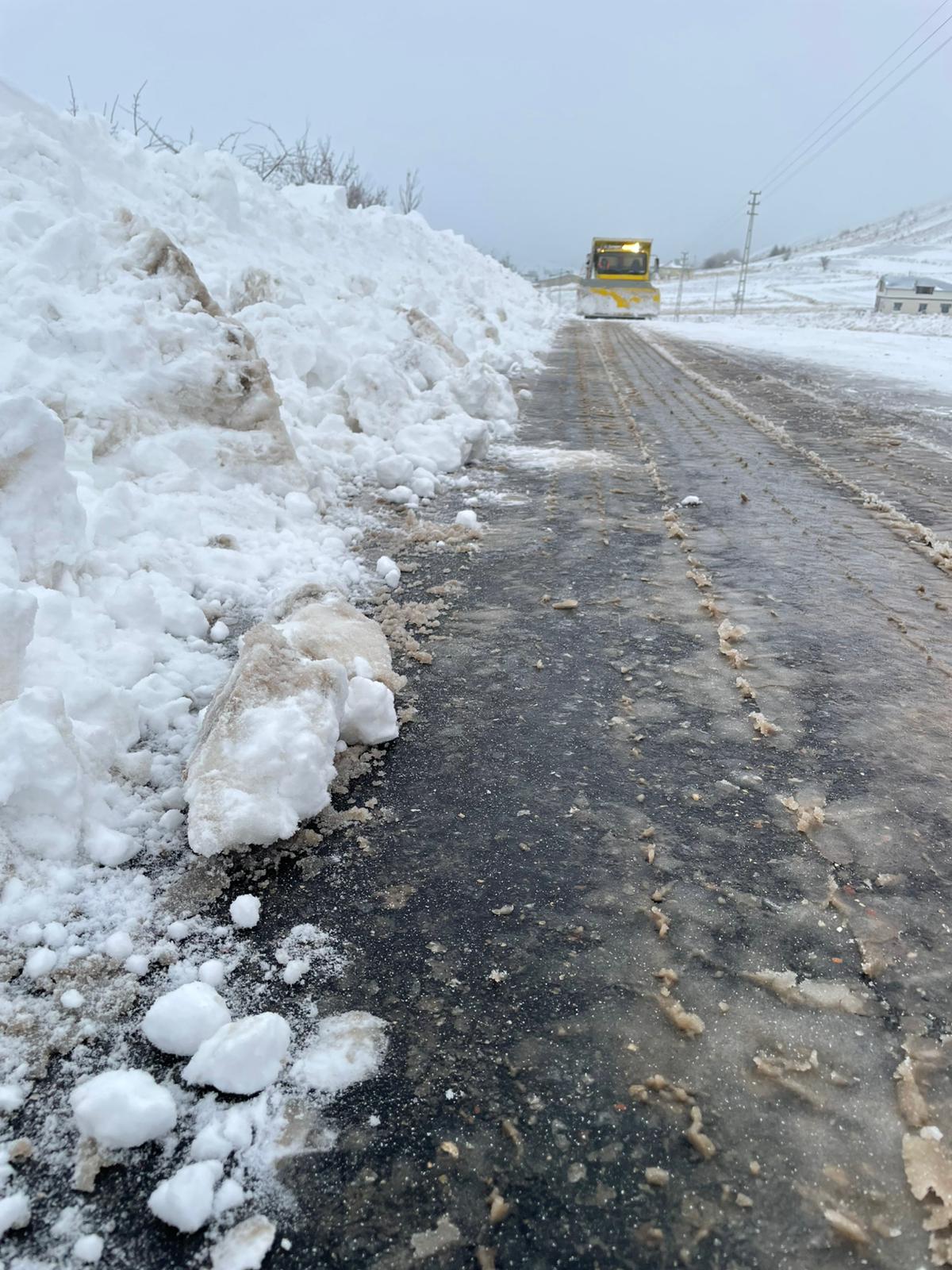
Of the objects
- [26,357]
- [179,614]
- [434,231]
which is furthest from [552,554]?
[434,231]

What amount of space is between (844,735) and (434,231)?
65.2 feet

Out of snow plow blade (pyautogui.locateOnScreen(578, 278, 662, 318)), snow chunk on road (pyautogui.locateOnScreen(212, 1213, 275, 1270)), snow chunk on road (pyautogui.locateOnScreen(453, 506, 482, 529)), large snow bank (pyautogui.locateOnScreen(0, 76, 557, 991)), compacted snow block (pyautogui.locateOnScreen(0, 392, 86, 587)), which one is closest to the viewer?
snow chunk on road (pyautogui.locateOnScreen(212, 1213, 275, 1270))

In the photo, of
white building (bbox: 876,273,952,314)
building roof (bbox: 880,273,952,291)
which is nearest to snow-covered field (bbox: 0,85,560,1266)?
white building (bbox: 876,273,952,314)

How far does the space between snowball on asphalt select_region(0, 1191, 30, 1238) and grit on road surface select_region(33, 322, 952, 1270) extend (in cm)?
12

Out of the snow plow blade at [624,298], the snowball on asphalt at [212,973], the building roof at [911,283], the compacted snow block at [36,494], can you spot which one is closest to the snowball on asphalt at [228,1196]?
the snowball on asphalt at [212,973]

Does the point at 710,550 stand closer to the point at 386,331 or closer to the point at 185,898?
the point at 185,898

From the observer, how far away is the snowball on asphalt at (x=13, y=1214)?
4.27 feet

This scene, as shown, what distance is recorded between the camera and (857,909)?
196cm

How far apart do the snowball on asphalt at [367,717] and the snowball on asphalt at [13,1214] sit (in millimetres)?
1488

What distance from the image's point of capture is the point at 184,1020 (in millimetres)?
1600

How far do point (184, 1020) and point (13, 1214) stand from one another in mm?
378

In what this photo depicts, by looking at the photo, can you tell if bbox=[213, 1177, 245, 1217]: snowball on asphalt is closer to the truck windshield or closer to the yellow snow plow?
the yellow snow plow

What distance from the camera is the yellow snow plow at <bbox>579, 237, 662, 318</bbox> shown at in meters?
31.9

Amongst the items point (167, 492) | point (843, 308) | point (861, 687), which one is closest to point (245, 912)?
point (861, 687)
